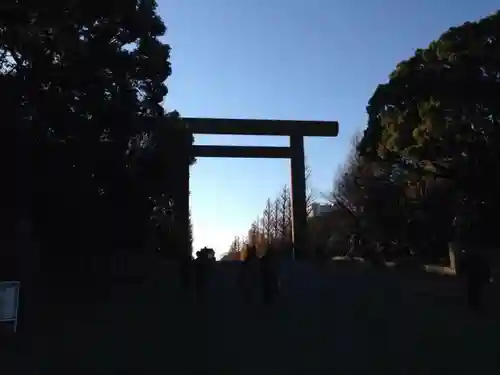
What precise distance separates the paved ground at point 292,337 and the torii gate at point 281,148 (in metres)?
16.4

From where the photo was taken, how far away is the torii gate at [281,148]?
112 ft

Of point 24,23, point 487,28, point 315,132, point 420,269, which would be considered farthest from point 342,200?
point 24,23

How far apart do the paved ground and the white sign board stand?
95cm

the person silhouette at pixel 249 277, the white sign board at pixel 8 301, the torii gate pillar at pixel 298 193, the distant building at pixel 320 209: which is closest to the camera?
the white sign board at pixel 8 301

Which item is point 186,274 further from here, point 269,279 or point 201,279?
point 269,279

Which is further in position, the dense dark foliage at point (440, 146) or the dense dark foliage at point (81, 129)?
the dense dark foliage at point (440, 146)

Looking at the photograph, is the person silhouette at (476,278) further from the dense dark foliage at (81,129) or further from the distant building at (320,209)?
the distant building at (320,209)

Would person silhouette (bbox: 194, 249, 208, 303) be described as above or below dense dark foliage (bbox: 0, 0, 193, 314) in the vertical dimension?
below

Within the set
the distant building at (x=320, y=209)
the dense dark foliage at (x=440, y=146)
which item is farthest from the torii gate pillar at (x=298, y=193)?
the distant building at (x=320, y=209)

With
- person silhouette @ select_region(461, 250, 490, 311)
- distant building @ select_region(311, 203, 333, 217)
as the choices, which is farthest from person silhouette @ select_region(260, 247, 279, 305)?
distant building @ select_region(311, 203, 333, 217)

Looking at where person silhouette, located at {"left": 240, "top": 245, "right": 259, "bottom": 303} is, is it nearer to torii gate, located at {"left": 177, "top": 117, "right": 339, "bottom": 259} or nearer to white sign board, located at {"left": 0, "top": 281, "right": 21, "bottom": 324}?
white sign board, located at {"left": 0, "top": 281, "right": 21, "bottom": 324}

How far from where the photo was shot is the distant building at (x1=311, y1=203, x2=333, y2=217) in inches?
1899

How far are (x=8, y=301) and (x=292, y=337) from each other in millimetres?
4297

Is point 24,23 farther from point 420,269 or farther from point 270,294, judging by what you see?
point 420,269
